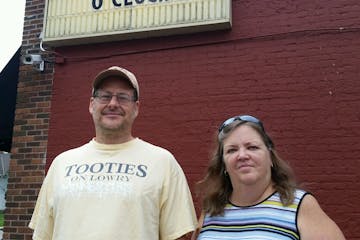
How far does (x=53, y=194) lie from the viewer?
7.84 ft

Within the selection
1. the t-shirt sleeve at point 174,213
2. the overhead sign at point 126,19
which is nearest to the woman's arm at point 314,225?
the t-shirt sleeve at point 174,213

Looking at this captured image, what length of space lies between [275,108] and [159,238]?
236 centimetres

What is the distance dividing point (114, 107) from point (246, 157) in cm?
77

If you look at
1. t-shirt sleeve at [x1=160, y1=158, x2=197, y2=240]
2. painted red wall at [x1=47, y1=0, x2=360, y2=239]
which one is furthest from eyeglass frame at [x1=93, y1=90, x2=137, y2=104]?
painted red wall at [x1=47, y1=0, x2=360, y2=239]

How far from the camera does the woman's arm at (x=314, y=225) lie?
6.61ft

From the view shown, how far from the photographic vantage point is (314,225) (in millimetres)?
2037

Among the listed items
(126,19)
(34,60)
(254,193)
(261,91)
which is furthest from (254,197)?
(34,60)

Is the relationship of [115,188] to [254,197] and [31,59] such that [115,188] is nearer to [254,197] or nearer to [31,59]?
[254,197]

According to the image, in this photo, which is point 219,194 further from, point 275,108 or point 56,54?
point 56,54

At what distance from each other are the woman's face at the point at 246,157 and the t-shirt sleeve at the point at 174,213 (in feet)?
0.94

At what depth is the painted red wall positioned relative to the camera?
13.3 ft

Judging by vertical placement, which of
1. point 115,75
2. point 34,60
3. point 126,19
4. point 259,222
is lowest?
point 259,222

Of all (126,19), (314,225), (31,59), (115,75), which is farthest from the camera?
(31,59)

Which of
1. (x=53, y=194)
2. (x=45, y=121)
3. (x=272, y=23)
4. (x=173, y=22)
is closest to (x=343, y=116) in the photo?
(x=272, y=23)
